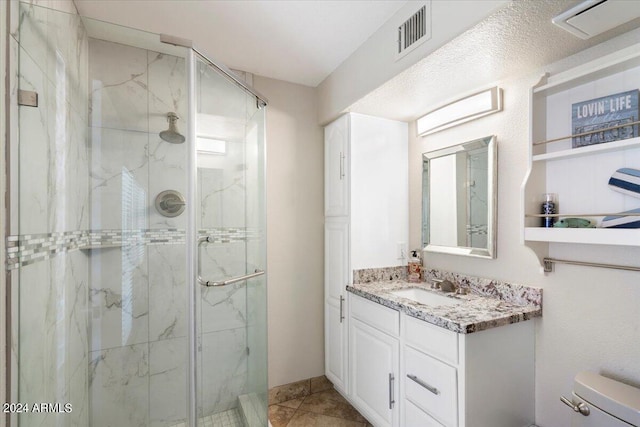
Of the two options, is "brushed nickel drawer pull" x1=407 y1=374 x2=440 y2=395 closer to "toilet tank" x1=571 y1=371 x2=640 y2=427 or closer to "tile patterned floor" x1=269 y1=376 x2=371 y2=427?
"toilet tank" x1=571 y1=371 x2=640 y2=427

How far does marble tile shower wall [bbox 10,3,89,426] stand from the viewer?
3.18 feet

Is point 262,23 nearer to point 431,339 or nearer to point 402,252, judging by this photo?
point 402,252

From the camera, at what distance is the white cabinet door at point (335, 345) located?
2.13m

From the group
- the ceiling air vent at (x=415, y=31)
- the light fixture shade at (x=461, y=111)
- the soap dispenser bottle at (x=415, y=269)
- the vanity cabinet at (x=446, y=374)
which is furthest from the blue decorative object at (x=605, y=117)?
the soap dispenser bottle at (x=415, y=269)

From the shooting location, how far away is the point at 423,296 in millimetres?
1915

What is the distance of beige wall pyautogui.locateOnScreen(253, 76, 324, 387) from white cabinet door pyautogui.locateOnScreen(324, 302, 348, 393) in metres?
0.08

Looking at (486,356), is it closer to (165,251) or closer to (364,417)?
(364,417)

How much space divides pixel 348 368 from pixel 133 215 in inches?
65.8

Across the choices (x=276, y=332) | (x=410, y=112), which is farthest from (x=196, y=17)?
(x=276, y=332)

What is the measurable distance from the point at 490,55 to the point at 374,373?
1806 mm

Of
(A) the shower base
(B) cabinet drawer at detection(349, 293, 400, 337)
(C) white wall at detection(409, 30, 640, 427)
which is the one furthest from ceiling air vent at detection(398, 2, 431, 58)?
(A) the shower base

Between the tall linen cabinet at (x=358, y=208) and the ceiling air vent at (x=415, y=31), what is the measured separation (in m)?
0.66

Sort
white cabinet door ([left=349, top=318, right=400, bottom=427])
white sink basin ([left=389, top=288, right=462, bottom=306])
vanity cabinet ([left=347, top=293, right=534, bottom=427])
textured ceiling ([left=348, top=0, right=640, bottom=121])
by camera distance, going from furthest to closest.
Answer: white sink basin ([left=389, top=288, right=462, bottom=306])
white cabinet door ([left=349, top=318, right=400, bottom=427])
vanity cabinet ([left=347, top=293, right=534, bottom=427])
textured ceiling ([left=348, top=0, right=640, bottom=121])

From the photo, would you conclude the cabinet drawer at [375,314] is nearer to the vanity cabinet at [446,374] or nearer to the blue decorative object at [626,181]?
the vanity cabinet at [446,374]
